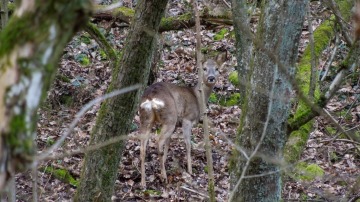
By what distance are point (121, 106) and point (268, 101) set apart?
1.42m

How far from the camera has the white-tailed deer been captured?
31.0ft

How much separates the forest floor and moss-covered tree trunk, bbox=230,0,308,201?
149 centimetres

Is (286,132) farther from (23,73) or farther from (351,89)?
(351,89)

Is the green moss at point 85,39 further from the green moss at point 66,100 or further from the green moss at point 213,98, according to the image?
the green moss at point 213,98

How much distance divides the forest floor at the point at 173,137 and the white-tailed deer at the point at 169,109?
316mm

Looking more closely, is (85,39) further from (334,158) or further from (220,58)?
(334,158)

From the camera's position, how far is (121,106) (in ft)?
17.9

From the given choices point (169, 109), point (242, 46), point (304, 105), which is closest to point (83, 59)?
point (169, 109)

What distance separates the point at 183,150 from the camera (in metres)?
10.5

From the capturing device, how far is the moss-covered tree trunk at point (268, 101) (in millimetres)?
4473

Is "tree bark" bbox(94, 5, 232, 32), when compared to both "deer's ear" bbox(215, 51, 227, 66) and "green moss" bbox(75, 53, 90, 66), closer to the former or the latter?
"deer's ear" bbox(215, 51, 227, 66)

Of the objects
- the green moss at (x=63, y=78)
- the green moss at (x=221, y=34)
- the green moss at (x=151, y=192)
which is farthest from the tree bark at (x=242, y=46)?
the green moss at (x=221, y=34)

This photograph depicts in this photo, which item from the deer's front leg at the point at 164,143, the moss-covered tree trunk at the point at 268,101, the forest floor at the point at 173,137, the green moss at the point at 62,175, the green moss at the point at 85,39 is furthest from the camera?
the green moss at the point at 85,39

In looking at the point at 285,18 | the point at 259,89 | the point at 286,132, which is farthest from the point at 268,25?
the point at 286,132
